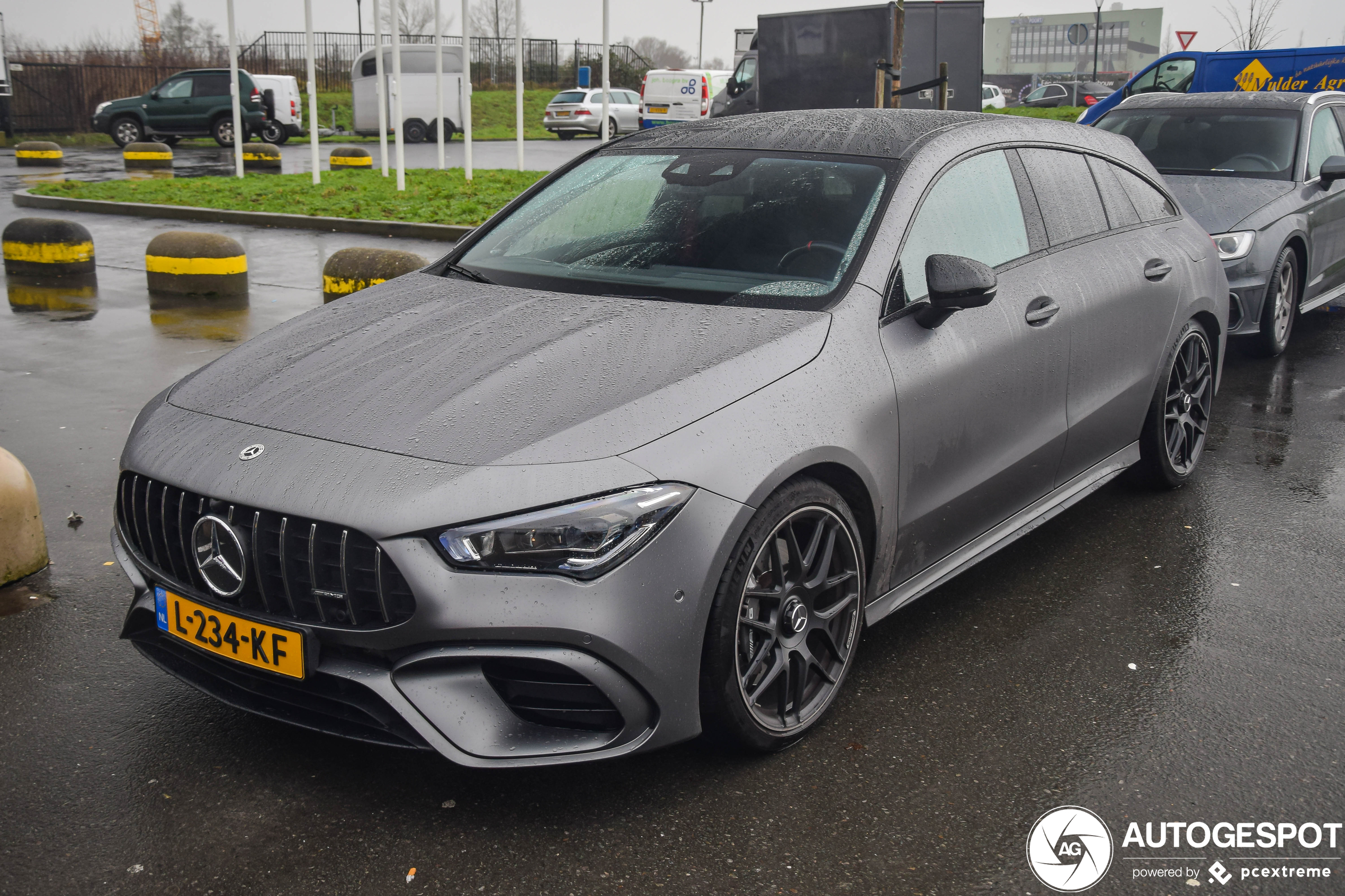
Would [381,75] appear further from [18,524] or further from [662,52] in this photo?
[662,52]

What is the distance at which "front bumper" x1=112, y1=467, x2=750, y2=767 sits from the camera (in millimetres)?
2543

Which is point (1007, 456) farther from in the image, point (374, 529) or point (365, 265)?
point (365, 265)

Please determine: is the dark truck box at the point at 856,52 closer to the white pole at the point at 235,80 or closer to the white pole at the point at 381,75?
the white pole at the point at 381,75

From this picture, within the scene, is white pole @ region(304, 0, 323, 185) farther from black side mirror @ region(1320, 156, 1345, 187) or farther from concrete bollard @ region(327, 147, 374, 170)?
black side mirror @ region(1320, 156, 1345, 187)

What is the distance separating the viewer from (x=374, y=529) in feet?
8.34

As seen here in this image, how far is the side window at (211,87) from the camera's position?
31.2 m

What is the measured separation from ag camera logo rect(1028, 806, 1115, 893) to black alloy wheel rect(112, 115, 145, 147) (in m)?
33.7

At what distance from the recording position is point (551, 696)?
2.64 metres

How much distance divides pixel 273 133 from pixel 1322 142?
29.5 meters

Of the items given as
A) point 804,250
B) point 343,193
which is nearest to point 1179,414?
point 804,250

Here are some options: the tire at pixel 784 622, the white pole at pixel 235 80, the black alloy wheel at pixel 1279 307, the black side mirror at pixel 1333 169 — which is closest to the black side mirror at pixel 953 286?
the tire at pixel 784 622

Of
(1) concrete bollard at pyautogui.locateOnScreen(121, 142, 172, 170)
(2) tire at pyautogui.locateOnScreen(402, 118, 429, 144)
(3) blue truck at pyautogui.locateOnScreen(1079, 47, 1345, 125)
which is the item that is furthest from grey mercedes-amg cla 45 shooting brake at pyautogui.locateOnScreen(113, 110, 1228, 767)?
(2) tire at pyautogui.locateOnScreen(402, 118, 429, 144)

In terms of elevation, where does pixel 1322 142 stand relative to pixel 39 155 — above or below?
below

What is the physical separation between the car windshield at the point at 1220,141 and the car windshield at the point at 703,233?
5.32m
